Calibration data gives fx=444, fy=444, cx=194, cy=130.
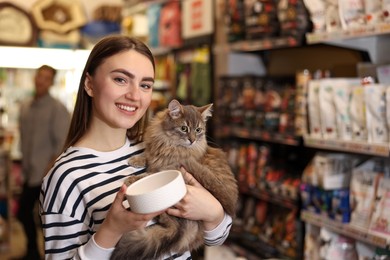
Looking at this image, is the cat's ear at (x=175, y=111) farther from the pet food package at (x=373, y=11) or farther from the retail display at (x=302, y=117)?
the pet food package at (x=373, y=11)

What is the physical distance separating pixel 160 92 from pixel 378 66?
2983 millimetres

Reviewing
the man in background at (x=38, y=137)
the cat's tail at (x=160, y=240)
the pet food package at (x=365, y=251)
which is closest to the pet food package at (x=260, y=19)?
the pet food package at (x=365, y=251)

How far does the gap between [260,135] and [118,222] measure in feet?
6.49

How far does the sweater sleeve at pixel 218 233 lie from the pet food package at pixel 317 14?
4.79 feet

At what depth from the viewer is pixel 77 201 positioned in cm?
131

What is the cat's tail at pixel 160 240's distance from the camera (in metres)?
1.25

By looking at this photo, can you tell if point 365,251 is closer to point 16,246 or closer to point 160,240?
point 160,240

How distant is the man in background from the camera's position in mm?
Answer: 4320

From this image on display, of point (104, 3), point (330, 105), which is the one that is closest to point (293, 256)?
point (330, 105)

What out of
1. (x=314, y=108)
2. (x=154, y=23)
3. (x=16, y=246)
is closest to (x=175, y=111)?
(x=314, y=108)

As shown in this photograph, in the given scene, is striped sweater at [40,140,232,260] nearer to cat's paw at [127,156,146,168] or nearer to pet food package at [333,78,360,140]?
cat's paw at [127,156,146,168]

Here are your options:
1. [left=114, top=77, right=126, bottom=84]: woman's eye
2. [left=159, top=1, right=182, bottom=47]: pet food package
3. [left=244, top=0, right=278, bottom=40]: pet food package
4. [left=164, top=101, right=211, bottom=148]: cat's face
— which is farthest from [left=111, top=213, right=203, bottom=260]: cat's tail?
[left=159, top=1, right=182, bottom=47]: pet food package

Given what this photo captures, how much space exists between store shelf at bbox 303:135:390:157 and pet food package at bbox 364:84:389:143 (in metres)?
0.04

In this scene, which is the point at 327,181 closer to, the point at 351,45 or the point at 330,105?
the point at 330,105
